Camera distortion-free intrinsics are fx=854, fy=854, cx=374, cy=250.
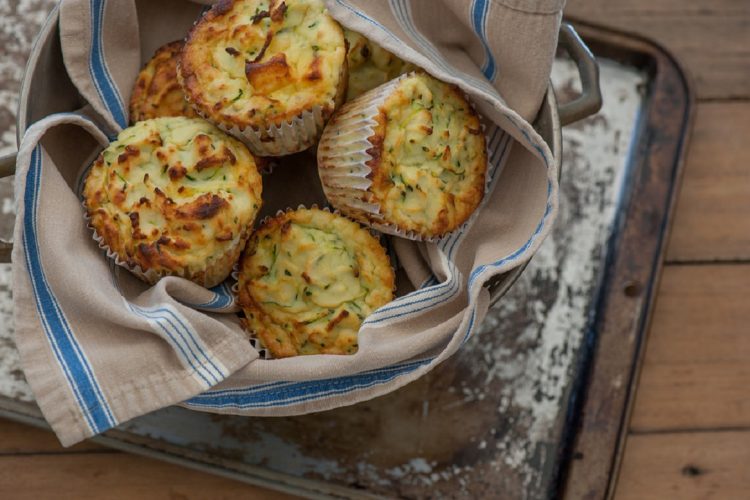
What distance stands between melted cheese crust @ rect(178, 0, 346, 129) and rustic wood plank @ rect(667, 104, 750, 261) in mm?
827

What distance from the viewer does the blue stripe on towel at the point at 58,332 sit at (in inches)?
45.5

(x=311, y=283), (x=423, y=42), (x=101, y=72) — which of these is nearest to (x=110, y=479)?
(x=311, y=283)

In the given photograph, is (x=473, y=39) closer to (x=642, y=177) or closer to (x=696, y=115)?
(x=642, y=177)

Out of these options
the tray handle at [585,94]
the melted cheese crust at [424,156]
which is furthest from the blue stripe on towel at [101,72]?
the tray handle at [585,94]

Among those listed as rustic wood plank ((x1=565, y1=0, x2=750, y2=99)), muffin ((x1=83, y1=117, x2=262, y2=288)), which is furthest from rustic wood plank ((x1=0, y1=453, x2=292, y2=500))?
rustic wood plank ((x1=565, y1=0, x2=750, y2=99))

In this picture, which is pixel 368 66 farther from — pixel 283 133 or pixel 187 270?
pixel 187 270

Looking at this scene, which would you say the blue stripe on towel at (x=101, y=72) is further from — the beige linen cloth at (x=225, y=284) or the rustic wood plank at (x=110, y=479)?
the rustic wood plank at (x=110, y=479)

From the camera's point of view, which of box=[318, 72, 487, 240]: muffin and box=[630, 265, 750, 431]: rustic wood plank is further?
box=[630, 265, 750, 431]: rustic wood plank

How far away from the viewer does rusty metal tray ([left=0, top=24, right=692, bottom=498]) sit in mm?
1480

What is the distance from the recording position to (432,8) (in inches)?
52.4

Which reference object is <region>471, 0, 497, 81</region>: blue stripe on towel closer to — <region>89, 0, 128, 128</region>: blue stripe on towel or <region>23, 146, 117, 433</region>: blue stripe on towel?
<region>89, 0, 128, 128</region>: blue stripe on towel

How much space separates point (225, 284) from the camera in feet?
4.32

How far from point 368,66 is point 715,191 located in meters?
0.83

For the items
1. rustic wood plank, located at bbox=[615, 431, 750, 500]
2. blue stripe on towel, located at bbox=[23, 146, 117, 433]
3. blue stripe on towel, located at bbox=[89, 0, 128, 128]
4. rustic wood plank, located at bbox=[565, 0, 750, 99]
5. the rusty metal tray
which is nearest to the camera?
blue stripe on towel, located at bbox=[23, 146, 117, 433]
